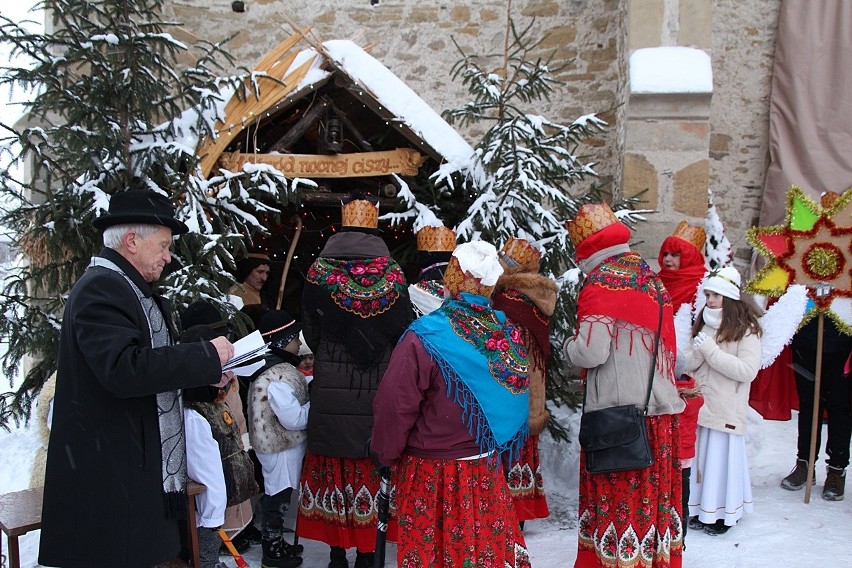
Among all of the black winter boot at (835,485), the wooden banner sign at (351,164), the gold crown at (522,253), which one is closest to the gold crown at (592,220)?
the gold crown at (522,253)

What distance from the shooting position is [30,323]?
384 cm

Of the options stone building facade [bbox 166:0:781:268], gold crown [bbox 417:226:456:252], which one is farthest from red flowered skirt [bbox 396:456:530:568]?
stone building facade [bbox 166:0:781:268]

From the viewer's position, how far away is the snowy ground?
146 inches

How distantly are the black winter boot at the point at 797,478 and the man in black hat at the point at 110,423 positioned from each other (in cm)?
445

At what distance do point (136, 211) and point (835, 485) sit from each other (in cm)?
478

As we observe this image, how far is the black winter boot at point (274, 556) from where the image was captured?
3.46 metres

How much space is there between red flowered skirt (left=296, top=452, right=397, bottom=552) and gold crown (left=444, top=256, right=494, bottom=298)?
127cm

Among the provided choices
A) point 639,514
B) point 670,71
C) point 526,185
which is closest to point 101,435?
point 639,514

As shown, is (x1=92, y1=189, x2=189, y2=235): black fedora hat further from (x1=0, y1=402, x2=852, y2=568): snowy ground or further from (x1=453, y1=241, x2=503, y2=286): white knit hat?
(x1=0, y1=402, x2=852, y2=568): snowy ground

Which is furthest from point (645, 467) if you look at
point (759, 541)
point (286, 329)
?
point (286, 329)

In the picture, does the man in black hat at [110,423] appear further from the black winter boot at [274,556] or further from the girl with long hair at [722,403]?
the girl with long hair at [722,403]

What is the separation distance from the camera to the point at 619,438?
2896 millimetres

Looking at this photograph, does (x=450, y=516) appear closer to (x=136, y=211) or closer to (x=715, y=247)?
(x=136, y=211)

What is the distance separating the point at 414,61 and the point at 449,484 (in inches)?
267
